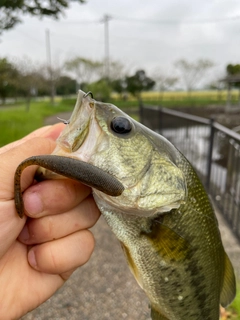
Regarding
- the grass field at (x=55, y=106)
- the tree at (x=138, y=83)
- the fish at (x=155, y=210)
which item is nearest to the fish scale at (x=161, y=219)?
the fish at (x=155, y=210)

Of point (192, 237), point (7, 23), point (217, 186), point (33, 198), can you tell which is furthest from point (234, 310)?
point (7, 23)

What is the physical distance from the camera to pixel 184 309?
170 centimetres

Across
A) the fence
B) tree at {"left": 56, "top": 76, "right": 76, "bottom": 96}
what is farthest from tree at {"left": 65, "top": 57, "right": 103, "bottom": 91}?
the fence

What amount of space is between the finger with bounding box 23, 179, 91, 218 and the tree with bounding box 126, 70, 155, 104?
1707 inches

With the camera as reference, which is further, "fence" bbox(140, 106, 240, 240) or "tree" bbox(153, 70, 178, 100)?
"tree" bbox(153, 70, 178, 100)

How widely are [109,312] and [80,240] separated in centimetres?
196

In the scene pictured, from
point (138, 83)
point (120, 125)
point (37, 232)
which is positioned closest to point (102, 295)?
point (37, 232)

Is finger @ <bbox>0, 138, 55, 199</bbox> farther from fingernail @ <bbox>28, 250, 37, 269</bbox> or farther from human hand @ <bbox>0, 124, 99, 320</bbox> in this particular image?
fingernail @ <bbox>28, 250, 37, 269</bbox>

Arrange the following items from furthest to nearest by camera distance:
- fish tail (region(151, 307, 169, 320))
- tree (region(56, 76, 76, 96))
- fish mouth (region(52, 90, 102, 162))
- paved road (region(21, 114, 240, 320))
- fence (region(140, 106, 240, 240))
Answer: tree (region(56, 76, 76, 96)) < fence (region(140, 106, 240, 240)) < paved road (region(21, 114, 240, 320)) < fish tail (region(151, 307, 169, 320)) < fish mouth (region(52, 90, 102, 162))

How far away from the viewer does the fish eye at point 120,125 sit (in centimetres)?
132

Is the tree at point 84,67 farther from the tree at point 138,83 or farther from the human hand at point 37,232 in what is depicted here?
the human hand at point 37,232

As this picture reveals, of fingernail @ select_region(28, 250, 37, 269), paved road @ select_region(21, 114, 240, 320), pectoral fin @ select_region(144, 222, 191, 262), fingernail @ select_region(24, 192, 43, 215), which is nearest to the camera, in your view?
fingernail @ select_region(24, 192, 43, 215)

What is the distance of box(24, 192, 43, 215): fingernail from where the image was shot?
53.8 inches

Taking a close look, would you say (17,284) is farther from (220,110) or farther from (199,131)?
(220,110)
